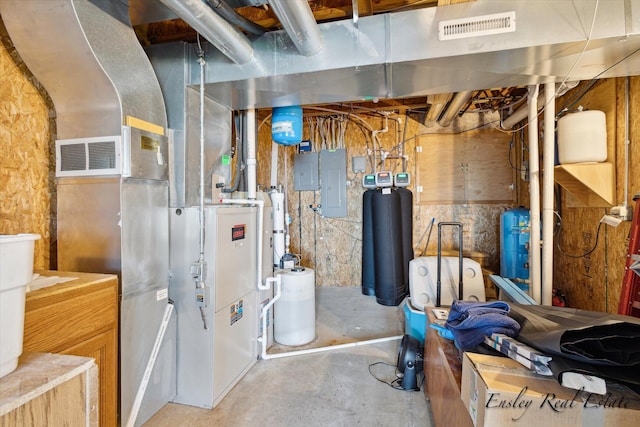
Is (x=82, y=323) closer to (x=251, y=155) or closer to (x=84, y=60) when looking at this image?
(x=84, y=60)

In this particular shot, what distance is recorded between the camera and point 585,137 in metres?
2.32

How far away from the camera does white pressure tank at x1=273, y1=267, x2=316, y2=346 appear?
2.69 meters

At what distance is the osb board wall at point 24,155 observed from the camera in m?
1.45

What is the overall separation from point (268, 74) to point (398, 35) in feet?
2.53

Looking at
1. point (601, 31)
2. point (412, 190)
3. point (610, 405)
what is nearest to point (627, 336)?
point (610, 405)

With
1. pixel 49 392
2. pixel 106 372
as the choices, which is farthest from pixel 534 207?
pixel 106 372

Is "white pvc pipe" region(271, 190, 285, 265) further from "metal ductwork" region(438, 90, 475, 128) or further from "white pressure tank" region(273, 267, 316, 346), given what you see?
"metal ductwork" region(438, 90, 475, 128)

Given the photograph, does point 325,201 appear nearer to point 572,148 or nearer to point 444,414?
point 572,148

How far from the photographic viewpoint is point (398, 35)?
5.28 feet

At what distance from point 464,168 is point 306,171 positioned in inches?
91.3

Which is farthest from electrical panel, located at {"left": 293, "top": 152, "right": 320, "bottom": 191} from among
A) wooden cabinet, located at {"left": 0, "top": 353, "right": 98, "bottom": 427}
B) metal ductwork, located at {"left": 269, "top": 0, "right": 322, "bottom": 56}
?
wooden cabinet, located at {"left": 0, "top": 353, "right": 98, "bottom": 427}

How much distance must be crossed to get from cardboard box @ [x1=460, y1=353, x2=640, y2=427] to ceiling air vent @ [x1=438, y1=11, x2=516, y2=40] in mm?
1558

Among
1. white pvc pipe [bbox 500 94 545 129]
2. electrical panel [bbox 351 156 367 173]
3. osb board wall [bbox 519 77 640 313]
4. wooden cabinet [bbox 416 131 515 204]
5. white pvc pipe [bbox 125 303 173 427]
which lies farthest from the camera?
→ electrical panel [bbox 351 156 367 173]

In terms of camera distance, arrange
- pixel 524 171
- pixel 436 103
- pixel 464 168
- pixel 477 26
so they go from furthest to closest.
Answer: pixel 464 168 < pixel 524 171 < pixel 436 103 < pixel 477 26
